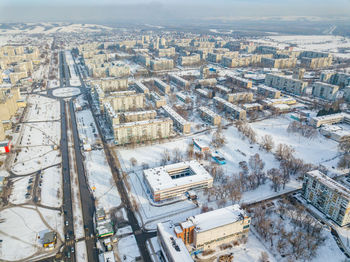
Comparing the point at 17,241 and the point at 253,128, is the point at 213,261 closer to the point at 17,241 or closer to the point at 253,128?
the point at 17,241

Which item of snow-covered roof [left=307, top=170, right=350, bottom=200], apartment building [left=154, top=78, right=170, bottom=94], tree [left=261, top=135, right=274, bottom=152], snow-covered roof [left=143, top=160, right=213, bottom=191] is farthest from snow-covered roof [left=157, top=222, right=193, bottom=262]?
apartment building [left=154, top=78, right=170, bottom=94]

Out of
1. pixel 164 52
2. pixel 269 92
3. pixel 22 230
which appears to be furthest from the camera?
pixel 164 52

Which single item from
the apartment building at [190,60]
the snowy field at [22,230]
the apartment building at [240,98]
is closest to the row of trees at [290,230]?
the snowy field at [22,230]

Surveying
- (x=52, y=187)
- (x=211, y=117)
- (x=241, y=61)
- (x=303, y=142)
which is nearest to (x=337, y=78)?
(x=241, y=61)

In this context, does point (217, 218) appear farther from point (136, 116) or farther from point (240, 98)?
point (240, 98)

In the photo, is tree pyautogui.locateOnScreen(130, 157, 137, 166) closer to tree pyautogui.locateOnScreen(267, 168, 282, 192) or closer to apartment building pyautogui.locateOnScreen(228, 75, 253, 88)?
tree pyautogui.locateOnScreen(267, 168, 282, 192)

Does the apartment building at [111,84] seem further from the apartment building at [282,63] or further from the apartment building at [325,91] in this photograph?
the apartment building at [282,63]
